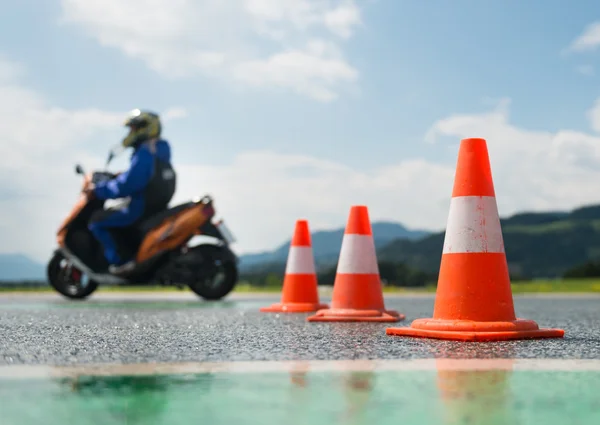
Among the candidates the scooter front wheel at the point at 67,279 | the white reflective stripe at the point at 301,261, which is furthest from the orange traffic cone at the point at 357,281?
the scooter front wheel at the point at 67,279

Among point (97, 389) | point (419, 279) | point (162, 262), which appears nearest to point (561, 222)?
point (419, 279)

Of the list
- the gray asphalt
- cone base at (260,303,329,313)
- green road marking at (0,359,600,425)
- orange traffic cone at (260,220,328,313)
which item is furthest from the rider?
green road marking at (0,359,600,425)

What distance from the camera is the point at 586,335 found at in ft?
17.4

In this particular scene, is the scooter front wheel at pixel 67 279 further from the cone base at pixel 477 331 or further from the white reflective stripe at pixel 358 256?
the cone base at pixel 477 331

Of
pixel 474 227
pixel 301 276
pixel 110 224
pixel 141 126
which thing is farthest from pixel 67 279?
pixel 474 227

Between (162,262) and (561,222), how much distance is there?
44.2 metres

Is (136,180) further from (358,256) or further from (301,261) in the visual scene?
(358,256)

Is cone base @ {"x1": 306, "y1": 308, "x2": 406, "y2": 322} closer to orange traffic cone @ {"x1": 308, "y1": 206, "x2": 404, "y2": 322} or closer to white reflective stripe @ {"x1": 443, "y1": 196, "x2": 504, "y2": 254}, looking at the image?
orange traffic cone @ {"x1": 308, "y1": 206, "x2": 404, "y2": 322}

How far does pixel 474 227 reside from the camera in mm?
5207

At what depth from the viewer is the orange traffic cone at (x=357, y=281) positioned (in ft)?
22.5

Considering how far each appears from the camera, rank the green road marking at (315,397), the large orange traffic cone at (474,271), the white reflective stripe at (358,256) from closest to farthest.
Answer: the green road marking at (315,397), the large orange traffic cone at (474,271), the white reflective stripe at (358,256)

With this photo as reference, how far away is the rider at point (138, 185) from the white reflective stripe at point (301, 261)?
9.34ft

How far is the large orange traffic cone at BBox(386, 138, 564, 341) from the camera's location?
500 centimetres

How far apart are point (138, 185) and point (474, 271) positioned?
646cm
